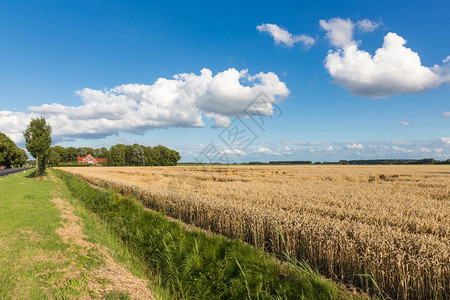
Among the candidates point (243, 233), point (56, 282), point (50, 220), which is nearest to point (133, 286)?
point (56, 282)

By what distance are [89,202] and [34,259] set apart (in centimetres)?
1437

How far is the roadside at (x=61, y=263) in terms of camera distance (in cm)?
599

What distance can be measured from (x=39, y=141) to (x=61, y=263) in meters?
41.9

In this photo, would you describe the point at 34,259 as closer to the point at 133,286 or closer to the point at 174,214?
the point at 133,286

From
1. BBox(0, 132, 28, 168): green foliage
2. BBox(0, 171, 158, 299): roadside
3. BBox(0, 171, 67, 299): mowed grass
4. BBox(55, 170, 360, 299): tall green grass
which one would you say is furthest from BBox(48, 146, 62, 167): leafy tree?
BBox(55, 170, 360, 299): tall green grass

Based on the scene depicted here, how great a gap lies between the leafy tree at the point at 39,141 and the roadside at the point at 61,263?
1365 inches

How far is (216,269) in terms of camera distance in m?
7.15

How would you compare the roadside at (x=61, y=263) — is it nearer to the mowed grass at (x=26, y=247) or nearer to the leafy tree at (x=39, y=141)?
the mowed grass at (x=26, y=247)

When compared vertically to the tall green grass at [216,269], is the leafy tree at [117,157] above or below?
above

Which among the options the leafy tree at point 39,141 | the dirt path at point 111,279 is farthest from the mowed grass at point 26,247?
the leafy tree at point 39,141

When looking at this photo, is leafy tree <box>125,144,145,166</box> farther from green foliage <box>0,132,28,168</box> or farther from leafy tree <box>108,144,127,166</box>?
green foliage <box>0,132,28,168</box>

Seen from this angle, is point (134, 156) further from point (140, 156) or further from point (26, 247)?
point (26, 247)

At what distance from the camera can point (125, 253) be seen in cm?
962

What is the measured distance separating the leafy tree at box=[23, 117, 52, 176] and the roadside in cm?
3467
